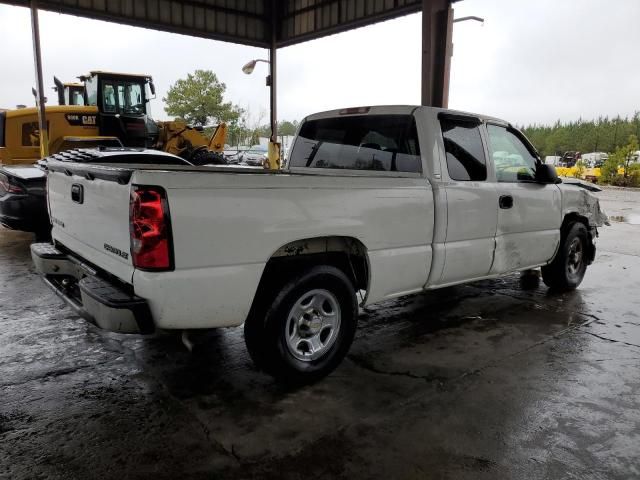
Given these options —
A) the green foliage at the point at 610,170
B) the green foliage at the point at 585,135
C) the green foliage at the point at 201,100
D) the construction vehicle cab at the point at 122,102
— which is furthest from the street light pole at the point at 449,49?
the green foliage at the point at 585,135

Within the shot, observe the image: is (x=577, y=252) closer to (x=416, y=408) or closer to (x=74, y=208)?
(x=416, y=408)

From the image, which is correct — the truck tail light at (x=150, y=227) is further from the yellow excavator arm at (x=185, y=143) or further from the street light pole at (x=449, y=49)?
the yellow excavator arm at (x=185, y=143)

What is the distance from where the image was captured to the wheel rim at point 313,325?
10.4 ft

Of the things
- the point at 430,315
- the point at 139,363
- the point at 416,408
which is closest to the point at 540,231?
the point at 430,315

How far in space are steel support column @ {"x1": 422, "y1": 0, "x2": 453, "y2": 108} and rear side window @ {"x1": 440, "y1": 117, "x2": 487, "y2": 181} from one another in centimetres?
610

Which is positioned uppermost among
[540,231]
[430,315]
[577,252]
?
[540,231]

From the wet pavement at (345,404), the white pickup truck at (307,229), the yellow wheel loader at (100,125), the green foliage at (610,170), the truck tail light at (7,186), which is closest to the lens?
the wet pavement at (345,404)

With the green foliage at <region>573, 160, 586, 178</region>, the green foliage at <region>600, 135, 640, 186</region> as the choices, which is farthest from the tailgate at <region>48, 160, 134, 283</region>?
the green foliage at <region>573, 160, 586, 178</region>

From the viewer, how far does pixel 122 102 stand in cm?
1271

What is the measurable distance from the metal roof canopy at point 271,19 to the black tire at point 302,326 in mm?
7984

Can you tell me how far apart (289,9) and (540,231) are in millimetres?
12395

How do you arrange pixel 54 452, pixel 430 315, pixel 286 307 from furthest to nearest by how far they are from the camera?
pixel 430 315 → pixel 286 307 → pixel 54 452

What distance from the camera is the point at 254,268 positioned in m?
2.81

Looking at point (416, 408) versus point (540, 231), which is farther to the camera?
point (540, 231)
